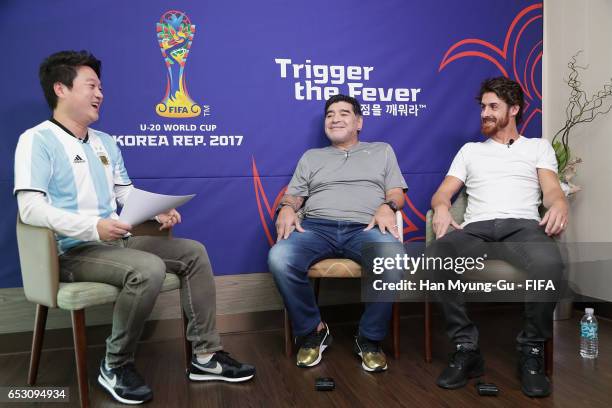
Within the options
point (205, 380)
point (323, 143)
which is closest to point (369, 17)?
point (323, 143)

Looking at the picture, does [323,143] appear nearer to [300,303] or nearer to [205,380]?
[300,303]

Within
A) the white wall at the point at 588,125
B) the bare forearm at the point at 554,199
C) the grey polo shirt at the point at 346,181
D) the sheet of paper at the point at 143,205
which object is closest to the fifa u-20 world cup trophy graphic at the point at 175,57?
the grey polo shirt at the point at 346,181

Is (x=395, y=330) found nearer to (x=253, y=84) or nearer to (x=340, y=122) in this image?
(x=340, y=122)

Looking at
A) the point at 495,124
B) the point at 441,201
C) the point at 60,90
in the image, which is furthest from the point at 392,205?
the point at 60,90

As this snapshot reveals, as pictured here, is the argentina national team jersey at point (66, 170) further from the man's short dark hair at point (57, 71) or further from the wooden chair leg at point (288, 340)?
the wooden chair leg at point (288, 340)

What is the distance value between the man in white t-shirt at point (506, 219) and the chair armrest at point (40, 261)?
5.25 feet

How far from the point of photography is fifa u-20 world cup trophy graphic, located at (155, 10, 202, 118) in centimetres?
260

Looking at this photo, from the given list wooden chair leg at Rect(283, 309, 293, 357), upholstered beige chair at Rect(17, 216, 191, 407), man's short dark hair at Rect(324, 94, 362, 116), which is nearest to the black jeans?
wooden chair leg at Rect(283, 309, 293, 357)

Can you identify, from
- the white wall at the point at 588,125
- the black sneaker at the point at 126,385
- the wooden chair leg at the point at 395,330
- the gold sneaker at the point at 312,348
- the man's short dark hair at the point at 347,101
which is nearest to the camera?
the black sneaker at the point at 126,385

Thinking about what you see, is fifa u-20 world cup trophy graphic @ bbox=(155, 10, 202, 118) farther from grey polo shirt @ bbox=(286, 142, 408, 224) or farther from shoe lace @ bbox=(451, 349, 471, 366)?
shoe lace @ bbox=(451, 349, 471, 366)

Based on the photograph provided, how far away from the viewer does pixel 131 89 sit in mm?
2584

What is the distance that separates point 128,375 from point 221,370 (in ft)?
1.26

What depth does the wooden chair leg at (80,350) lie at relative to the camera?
1.76 m

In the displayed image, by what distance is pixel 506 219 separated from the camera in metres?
2.31
